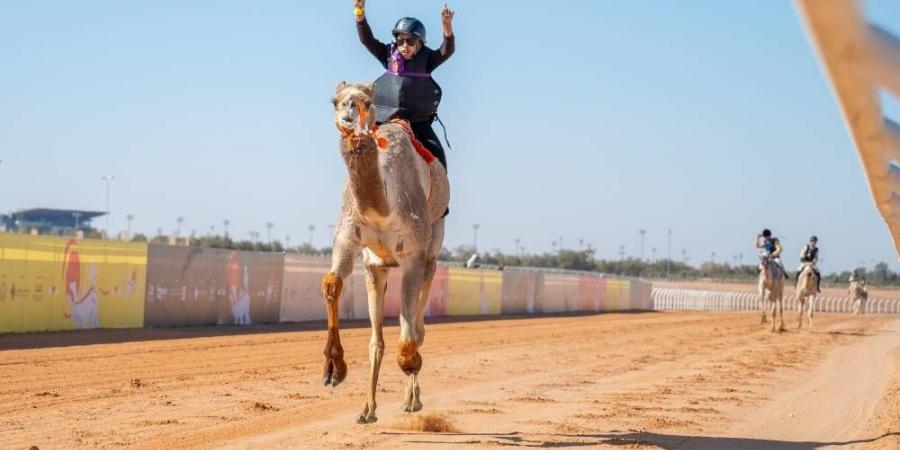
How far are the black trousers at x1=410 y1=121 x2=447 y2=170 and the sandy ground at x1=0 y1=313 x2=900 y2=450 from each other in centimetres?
252

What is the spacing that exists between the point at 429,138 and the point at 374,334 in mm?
2140

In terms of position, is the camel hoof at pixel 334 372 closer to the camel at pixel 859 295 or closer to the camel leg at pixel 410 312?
the camel leg at pixel 410 312

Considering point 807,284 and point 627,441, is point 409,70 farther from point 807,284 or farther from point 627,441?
point 807,284

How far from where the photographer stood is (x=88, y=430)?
28.3ft

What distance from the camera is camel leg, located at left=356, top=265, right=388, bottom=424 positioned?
372 inches

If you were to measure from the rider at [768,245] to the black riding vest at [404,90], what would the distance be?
1005 inches

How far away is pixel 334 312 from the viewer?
8.91m

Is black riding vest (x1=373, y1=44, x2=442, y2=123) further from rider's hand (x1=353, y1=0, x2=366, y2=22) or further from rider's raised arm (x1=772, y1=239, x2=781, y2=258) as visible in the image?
rider's raised arm (x1=772, y1=239, x2=781, y2=258)

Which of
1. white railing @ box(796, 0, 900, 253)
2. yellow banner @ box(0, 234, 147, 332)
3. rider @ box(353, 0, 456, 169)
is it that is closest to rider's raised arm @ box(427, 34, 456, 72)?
rider @ box(353, 0, 456, 169)

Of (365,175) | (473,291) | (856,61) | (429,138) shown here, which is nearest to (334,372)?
(365,175)

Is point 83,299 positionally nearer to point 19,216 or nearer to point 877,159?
point 877,159

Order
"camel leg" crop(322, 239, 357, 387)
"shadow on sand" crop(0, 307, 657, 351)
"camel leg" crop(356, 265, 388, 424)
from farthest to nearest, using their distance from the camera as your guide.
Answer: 1. "shadow on sand" crop(0, 307, 657, 351)
2. "camel leg" crop(356, 265, 388, 424)
3. "camel leg" crop(322, 239, 357, 387)

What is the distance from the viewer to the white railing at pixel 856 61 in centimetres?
220

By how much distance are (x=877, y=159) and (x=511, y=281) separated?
41986 millimetres
